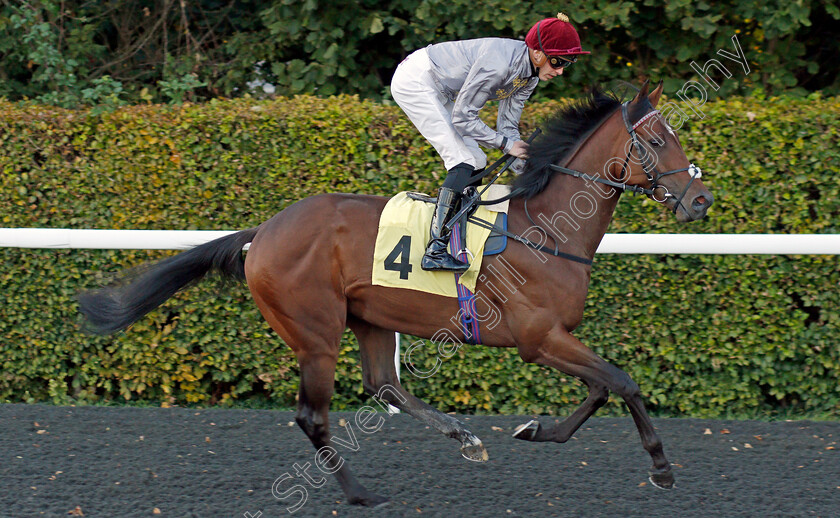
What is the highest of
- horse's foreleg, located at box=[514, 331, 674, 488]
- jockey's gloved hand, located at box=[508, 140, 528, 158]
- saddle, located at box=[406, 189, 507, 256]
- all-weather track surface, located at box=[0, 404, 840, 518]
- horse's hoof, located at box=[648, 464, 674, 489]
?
jockey's gloved hand, located at box=[508, 140, 528, 158]

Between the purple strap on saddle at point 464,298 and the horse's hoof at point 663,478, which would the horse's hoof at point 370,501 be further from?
the horse's hoof at point 663,478

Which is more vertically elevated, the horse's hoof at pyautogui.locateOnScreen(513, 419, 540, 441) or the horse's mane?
the horse's mane

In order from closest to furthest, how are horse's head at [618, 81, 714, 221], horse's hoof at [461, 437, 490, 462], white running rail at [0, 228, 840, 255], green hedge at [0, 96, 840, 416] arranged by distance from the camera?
horse's head at [618, 81, 714, 221] → horse's hoof at [461, 437, 490, 462] → white running rail at [0, 228, 840, 255] → green hedge at [0, 96, 840, 416]

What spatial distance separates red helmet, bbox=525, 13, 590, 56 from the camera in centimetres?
358

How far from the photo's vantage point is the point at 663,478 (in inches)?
139

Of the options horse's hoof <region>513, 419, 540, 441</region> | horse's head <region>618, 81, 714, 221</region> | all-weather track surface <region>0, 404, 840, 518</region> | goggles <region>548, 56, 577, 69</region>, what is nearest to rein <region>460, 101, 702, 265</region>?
horse's head <region>618, 81, 714, 221</region>

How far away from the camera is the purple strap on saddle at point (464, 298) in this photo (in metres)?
3.70

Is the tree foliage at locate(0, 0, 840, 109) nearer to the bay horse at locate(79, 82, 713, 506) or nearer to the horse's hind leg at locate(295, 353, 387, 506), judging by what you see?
the bay horse at locate(79, 82, 713, 506)

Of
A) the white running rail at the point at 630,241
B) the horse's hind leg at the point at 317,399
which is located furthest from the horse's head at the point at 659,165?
the horse's hind leg at the point at 317,399

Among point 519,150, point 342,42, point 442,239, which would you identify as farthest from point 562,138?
point 342,42

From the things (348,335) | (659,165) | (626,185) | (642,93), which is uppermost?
(642,93)

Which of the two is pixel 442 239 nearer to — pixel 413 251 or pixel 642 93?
pixel 413 251

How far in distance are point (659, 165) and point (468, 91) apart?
923 mm

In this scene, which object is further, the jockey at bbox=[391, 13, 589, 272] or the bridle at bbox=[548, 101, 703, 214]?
the jockey at bbox=[391, 13, 589, 272]
